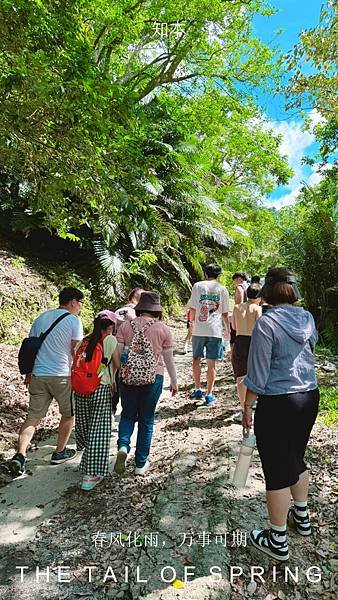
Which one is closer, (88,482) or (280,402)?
(280,402)

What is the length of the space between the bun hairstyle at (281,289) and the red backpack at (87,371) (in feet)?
5.62

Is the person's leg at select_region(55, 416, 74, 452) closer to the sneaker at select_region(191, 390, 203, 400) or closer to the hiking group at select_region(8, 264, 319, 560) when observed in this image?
the hiking group at select_region(8, 264, 319, 560)

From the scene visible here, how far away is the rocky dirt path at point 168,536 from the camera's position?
2.63 metres

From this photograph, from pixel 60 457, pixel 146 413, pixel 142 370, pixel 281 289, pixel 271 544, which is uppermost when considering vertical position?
pixel 281 289

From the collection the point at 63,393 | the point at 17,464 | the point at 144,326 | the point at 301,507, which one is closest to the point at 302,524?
the point at 301,507

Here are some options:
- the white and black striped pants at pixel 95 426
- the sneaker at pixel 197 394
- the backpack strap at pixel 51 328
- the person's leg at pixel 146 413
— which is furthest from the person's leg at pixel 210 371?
the backpack strap at pixel 51 328

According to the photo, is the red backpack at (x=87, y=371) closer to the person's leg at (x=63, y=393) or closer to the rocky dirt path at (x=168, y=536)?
the person's leg at (x=63, y=393)

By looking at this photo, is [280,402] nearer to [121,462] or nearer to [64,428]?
[121,462]

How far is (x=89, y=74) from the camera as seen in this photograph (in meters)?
3.80

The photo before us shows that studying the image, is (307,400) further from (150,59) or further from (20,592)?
(150,59)

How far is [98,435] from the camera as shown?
394 cm

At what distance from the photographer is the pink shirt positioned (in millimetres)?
Answer: 3953

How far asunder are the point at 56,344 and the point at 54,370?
247mm

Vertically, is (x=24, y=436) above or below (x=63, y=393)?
below
